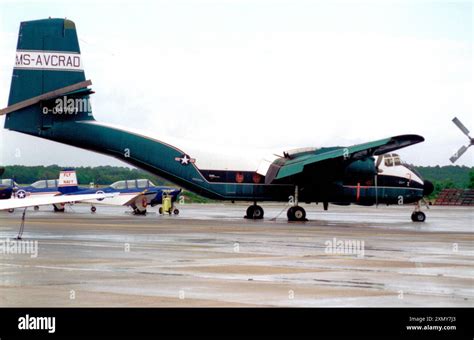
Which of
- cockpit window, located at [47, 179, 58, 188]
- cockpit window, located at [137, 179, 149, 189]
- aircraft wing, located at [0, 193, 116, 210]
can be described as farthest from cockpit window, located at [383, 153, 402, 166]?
aircraft wing, located at [0, 193, 116, 210]

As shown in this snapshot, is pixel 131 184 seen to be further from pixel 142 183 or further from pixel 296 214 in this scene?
pixel 296 214

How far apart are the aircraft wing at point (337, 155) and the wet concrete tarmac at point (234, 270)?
34.8 ft

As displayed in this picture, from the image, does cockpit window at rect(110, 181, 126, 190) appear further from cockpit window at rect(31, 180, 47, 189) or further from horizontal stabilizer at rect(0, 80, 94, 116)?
horizontal stabilizer at rect(0, 80, 94, 116)

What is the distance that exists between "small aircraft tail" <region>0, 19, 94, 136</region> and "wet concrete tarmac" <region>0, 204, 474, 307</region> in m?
15.1

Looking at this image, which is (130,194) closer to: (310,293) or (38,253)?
(38,253)

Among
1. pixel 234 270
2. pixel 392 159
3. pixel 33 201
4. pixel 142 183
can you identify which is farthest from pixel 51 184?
pixel 234 270

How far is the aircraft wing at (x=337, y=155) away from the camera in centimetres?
4400

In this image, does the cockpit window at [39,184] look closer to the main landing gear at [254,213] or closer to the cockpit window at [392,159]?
the main landing gear at [254,213]

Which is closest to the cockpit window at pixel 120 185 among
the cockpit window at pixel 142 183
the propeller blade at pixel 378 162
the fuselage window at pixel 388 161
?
the cockpit window at pixel 142 183

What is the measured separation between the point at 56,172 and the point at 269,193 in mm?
26188

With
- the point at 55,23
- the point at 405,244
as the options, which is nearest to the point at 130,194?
the point at 55,23

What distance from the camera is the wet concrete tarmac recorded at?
15.7 m
